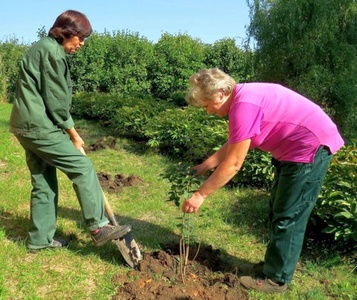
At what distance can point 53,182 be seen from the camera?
3598 millimetres

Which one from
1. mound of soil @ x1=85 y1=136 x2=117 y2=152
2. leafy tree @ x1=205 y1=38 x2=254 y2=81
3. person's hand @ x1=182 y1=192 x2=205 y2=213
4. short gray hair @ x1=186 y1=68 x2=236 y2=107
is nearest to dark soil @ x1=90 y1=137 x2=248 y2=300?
person's hand @ x1=182 y1=192 x2=205 y2=213

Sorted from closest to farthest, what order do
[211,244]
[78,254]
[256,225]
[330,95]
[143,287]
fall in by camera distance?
[143,287] < [78,254] < [211,244] < [256,225] < [330,95]

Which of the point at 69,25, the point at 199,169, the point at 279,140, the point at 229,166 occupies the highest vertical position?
the point at 69,25

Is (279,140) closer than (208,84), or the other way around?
(208,84)

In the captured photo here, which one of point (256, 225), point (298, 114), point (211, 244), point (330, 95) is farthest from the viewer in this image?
point (330, 95)

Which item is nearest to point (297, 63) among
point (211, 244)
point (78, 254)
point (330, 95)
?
point (330, 95)

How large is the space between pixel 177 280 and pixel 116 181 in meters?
2.95

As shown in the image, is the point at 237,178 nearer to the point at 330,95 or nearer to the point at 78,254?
the point at 78,254

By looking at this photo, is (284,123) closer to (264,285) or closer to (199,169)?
(199,169)

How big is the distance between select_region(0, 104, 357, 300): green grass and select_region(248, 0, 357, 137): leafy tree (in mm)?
5105

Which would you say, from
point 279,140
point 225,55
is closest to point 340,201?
point 279,140

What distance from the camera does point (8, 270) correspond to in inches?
129

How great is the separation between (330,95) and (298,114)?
297 inches

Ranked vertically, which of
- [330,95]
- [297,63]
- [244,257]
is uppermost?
[297,63]
